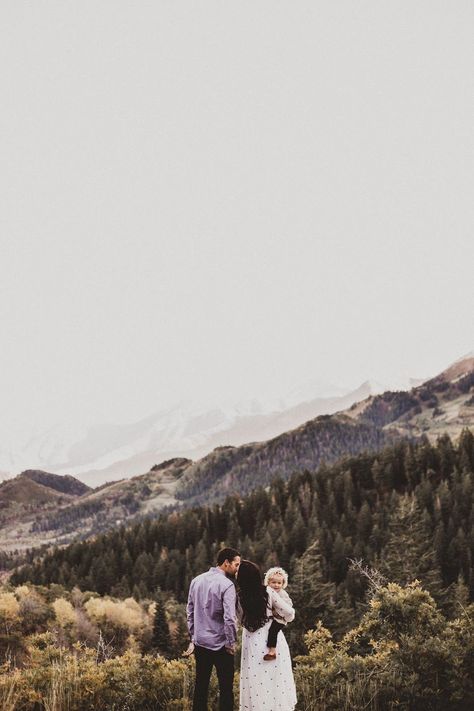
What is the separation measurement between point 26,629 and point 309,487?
104 m

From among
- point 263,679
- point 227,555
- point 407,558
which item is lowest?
point 407,558

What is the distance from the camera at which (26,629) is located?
5072 centimetres

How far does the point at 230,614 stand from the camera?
992 centimetres

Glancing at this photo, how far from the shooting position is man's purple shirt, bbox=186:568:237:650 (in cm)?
1009

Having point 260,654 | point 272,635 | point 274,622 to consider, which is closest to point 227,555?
point 274,622

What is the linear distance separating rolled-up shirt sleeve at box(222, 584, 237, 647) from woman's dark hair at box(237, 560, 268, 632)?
6.0 inches

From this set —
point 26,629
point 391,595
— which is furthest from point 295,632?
point 391,595

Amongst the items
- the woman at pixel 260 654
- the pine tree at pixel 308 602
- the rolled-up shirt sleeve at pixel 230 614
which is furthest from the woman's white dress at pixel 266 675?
the pine tree at pixel 308 602

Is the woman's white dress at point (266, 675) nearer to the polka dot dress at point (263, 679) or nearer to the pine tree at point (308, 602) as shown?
the polka dot dress at point (263, 679)

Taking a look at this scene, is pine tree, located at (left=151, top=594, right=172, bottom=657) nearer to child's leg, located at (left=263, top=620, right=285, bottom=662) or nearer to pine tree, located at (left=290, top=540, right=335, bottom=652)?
pine tree, located at (left=290, top=540, right=335, bottom=652)

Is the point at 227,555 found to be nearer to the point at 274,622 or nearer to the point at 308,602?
the point at 274,622

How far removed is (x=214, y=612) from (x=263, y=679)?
1.41 meters

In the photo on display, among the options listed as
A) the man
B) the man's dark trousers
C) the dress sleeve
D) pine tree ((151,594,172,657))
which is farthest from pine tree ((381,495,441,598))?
the dress sleeve

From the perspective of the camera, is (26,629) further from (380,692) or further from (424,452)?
(424,452)
